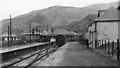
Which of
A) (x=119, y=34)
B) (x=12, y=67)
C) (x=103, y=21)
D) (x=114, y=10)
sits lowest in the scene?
(x=12, y=67)

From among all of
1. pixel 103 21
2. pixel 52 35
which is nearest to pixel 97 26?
pixel 103 21

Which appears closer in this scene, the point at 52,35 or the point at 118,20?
the point at 118,20

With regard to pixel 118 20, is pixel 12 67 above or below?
below

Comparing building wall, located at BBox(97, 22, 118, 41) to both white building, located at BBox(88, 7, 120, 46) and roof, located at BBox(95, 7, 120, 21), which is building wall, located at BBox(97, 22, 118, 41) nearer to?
white building, located at BBox(88, 7, 120, 46)

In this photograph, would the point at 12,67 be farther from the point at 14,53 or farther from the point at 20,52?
the point at 20,52

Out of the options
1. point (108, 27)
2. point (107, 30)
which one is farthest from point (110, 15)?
point (107, 30)

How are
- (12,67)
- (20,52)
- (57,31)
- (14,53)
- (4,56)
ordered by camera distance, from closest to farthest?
(12,67)
(4,56)
(14,53)
(20,52)
(57,31)


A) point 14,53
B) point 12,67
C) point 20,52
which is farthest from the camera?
point 20,52

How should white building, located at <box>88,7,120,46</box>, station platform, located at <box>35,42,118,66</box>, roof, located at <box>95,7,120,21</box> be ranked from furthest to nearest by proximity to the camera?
roof, located at <box>95,7,120,21</box>, white building, located at <box>88,7,120,46</box>, station platform, located at <box>35,42,118,66</box>

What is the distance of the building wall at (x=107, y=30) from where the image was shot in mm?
31034

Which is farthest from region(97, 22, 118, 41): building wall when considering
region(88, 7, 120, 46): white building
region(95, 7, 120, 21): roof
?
region(95, 7, 120, 21): roof

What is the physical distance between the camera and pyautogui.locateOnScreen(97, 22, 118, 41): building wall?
31034mm

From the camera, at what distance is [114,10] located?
33188 mm

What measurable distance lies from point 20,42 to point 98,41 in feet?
84.7
